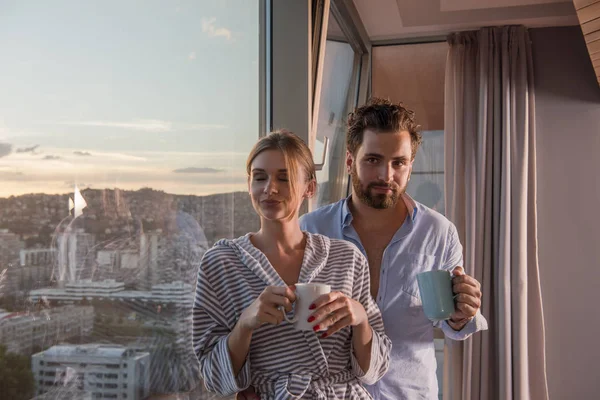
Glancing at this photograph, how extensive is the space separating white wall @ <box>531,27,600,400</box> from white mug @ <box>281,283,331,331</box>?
322 centimetres

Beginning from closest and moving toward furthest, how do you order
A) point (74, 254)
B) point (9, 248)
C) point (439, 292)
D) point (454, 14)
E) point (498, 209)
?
1. point (9, 248)
2. point (74, 254)
3. point (439, 292)
4. point (454, 14)
5. point (498, 209)

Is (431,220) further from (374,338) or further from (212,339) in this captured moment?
(212,339)

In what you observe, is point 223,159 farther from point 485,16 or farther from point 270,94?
point 485,16

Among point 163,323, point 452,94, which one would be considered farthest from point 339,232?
point 452,94

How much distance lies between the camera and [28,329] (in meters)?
0.78

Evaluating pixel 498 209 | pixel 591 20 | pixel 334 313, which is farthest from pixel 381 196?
pixel 498 209

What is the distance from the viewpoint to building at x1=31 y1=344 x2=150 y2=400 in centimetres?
82

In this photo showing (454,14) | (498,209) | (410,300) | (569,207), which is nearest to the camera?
(410,300)

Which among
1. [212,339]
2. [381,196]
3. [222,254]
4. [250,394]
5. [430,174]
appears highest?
[430,174]

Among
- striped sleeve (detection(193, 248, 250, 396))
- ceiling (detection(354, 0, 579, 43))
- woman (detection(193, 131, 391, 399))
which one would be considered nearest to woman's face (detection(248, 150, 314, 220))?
woman (detection(193, 131, 391, 399))

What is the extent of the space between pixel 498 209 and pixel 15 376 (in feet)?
10.8

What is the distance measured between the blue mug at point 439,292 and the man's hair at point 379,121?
1.62 ft

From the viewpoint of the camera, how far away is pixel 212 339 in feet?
3.28

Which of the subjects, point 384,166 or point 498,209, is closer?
point 384,166
